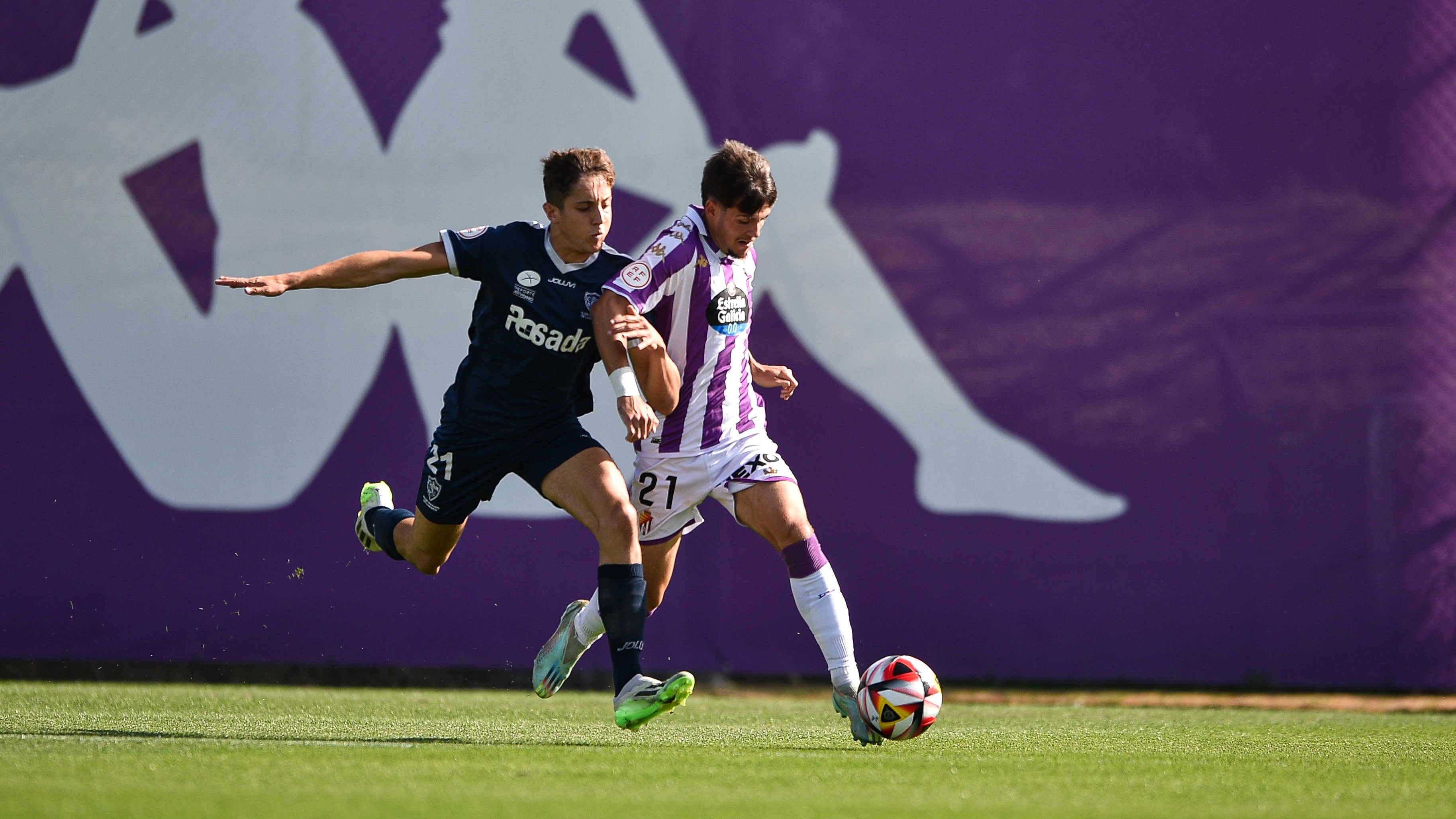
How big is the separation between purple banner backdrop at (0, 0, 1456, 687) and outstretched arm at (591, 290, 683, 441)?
2.31m

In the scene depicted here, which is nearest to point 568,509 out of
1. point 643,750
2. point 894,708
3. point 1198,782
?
point 643,750

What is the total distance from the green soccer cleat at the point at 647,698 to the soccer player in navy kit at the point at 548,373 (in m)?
0.03

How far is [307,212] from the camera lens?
698 cm

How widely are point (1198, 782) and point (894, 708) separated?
3.14ft

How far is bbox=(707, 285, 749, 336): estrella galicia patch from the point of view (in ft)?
15.4

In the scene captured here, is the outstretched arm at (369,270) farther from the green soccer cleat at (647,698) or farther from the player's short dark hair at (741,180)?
the green soccer cleat at (647,698)

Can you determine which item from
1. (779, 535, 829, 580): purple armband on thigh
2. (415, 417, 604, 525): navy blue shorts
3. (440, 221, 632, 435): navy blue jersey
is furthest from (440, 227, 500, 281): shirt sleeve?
(779, 535, 829, 580): purple armband on thigh

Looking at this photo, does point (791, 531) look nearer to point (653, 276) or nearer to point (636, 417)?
point (636, 417)

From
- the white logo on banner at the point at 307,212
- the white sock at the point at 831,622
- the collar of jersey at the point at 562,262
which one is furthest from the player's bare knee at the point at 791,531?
the white logo on banner at the point at 307,212

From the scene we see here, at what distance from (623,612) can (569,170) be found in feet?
4.85

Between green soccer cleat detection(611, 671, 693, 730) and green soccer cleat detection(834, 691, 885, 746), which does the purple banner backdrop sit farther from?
green soccer cleat detection(611, 671, 693, 730)

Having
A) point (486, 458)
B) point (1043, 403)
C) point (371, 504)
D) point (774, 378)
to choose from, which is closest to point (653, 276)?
point (774, 378)

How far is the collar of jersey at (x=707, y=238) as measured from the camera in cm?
470

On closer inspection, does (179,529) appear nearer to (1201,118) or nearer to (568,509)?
(568,509)
